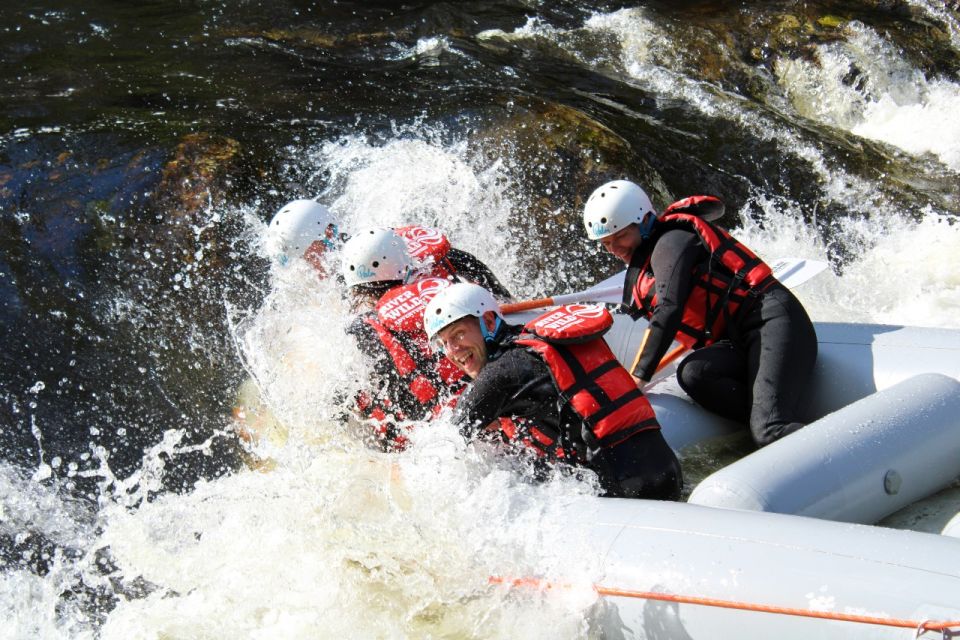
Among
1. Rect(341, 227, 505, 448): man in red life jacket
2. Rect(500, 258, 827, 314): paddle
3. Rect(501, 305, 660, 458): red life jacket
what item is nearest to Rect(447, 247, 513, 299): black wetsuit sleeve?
Rect(500, 258, 827, 314): paddle

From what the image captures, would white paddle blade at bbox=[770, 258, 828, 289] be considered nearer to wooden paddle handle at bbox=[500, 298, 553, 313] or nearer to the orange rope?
wooden paddle handle at bbox=[500, 298, 553, 313]

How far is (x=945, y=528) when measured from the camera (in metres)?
3.92

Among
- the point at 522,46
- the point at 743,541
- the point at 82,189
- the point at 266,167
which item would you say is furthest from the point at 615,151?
the point at 743,541

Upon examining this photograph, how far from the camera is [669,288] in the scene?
4699mm

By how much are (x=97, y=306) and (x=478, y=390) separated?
142 inches

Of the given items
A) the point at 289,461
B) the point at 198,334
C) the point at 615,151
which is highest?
the point at 615,151

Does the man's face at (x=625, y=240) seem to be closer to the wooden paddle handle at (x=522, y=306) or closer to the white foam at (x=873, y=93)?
the wooden paddle handle at (x=522, y=306)

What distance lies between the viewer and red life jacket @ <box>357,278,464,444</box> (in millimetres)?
4754

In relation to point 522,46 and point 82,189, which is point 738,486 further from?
point 522,46

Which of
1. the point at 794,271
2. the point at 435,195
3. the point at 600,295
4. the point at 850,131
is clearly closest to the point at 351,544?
the point at 600,295

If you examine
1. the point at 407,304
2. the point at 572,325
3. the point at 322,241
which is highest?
the point at 572,325

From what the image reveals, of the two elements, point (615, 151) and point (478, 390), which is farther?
point (615, 151)

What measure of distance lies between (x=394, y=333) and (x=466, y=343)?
35.3 inches

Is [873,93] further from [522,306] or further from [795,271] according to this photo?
[522,306]
